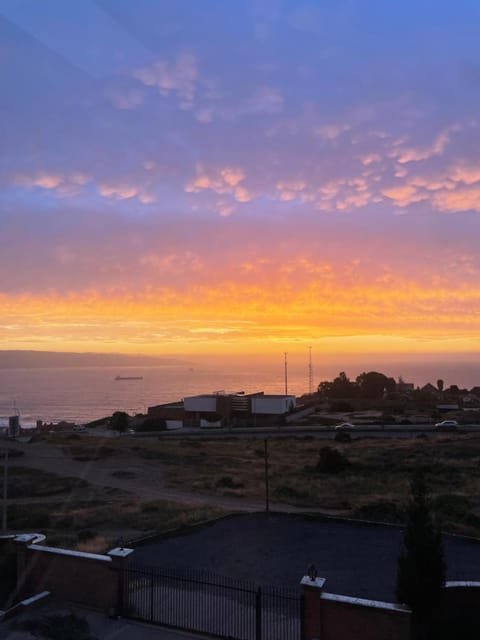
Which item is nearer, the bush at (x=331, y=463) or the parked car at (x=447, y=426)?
the bush at (x=331, y=463)

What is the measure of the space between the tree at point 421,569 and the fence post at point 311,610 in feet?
4.74

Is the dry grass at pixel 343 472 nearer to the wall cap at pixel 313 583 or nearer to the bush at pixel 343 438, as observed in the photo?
the bush at pixel 343 438

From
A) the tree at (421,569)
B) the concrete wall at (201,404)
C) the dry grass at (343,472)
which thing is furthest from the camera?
the concrete wall at (201,404)

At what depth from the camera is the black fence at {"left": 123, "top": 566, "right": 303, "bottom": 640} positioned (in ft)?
34.4

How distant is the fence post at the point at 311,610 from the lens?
379 inches

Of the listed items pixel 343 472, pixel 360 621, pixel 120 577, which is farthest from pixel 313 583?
pixel 343 472

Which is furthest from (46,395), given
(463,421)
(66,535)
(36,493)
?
(66,535)

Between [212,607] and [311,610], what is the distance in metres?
2.84

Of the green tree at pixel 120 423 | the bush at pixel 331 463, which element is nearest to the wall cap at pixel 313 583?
the bush at pixel 331 463

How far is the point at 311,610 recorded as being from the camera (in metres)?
9.70

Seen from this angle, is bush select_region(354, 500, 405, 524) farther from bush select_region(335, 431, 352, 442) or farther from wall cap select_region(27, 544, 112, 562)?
bush select_region(335, 431, 352, 442)

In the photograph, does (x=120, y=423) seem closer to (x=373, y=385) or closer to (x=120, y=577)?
(x=373, y=385)

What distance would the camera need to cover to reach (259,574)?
14.1m

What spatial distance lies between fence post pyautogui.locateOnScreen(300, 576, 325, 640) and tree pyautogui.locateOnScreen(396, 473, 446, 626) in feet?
4.74
